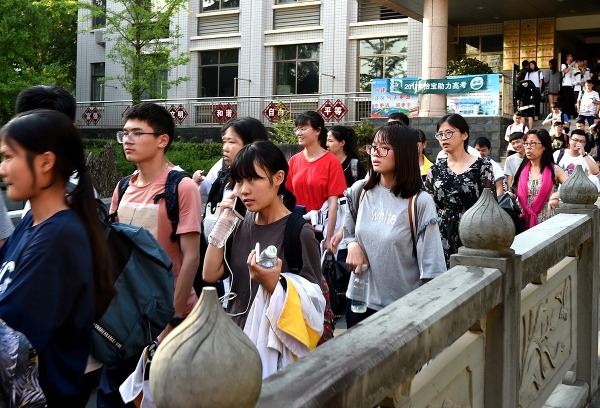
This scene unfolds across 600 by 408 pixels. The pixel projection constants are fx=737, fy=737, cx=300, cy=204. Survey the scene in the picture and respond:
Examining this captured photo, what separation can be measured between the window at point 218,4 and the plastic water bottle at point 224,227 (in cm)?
2916

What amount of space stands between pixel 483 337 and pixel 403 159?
137cm

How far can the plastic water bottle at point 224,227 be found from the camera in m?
3.36

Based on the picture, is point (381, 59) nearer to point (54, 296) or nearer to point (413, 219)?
point (413, 219)

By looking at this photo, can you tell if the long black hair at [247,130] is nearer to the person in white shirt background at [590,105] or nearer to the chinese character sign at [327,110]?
the person in white shirt background at [590,105]

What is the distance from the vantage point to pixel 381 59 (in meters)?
27.5

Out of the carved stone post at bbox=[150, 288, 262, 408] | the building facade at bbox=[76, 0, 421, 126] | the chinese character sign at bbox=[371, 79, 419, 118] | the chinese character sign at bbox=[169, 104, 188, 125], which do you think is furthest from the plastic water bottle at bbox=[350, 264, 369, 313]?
the chinese character sign at bbox=[169, 104, 188, 125]

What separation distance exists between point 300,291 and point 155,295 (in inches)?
23.0

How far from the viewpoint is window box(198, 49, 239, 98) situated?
31.0 metres

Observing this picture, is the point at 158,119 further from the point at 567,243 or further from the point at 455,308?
the point at 567,243

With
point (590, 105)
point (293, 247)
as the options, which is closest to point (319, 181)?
point (293, 247)

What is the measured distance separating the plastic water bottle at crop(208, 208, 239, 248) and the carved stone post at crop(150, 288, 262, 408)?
2.01 m

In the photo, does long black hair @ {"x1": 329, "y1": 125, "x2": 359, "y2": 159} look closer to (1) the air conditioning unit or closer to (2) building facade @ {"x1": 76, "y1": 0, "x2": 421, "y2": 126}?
(2) building facade @ {"x1": 76, "y1": 0, "x2": 421, "y2": 126}

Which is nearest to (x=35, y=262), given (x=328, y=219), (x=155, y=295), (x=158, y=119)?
(x=155, y=295)

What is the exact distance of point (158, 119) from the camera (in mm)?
3863
